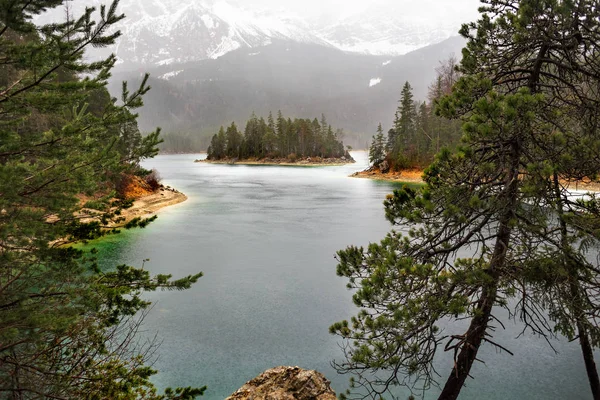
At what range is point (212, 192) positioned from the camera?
47688 mm

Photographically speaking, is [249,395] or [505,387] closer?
[249,395]

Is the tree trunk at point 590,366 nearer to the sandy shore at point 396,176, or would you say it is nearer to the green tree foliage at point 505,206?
the green tree foliage at point 505,206

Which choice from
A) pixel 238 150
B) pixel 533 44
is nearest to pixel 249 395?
pixel 533 44

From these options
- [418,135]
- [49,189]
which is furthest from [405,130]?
[49,189]

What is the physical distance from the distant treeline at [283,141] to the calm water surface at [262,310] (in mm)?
84462

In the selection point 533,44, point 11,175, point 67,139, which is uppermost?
point 533,44

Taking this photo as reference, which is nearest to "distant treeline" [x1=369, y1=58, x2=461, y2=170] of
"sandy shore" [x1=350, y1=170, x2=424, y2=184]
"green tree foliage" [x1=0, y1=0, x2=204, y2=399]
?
"sandy shore" [x1=350, y1=170, x2=424, y2=184]

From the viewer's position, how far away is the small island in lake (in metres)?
112

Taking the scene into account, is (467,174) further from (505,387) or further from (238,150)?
(238,150)

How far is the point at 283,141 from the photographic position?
363ft

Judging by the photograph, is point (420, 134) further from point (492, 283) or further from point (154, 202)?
point (492, 283)

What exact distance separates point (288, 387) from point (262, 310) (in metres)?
7.11

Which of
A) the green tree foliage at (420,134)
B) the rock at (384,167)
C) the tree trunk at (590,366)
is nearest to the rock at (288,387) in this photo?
the tree trunk at (590,366)

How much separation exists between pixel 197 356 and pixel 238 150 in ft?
374
